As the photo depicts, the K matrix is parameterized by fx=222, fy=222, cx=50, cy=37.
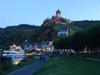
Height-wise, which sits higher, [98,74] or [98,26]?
[98,26]

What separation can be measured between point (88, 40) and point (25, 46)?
128852 millimetres

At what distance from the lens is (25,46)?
17675 cm

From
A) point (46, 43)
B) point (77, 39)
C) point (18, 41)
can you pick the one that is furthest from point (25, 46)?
point (77, 39)

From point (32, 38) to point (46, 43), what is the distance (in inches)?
1362

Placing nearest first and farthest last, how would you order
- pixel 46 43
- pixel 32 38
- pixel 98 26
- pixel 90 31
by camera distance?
pixel 98 26
pixel 90 31
pixel 46 43
pixel 32 38

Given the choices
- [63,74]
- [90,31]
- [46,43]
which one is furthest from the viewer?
[46,43]

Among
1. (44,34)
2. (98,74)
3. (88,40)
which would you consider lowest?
(98,74)

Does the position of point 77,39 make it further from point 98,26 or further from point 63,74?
point 63,74

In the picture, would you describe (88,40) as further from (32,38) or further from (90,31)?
(32,38)

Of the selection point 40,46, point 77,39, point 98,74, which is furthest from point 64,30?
point 98,74

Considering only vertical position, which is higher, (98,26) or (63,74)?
(98,26)

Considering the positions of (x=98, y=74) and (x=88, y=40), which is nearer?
(x=98, y=74)

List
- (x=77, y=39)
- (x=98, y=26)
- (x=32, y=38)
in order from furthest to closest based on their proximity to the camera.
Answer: (x=32, y=38) < (x=77, y=39) < (x=98, y=26)

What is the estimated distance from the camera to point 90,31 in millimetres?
48781
